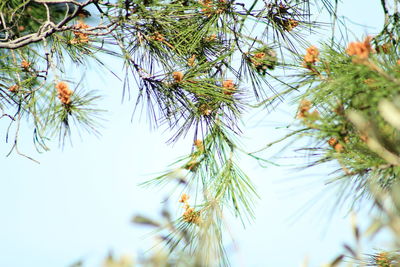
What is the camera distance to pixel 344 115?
62 cm

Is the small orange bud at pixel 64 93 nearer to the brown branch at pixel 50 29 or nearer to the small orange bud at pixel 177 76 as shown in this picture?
the brown branch at pixel 50 29

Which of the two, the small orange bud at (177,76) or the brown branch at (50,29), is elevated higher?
the brown branch at (50,29)

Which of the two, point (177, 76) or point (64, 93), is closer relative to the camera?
point (64, 93)

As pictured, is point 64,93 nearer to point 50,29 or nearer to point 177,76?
point 50,29

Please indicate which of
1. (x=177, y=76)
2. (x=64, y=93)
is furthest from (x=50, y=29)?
(x=177, y=76)

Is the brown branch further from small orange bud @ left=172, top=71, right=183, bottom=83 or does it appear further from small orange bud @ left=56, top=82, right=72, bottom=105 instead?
small orange bud @ left=172, top=71, right=183, bottom=83

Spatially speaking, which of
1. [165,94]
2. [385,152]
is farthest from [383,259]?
[165,94]

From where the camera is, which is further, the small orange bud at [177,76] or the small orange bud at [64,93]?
the small orange bud at [177,76]

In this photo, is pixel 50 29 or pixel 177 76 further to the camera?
pixel 177 76

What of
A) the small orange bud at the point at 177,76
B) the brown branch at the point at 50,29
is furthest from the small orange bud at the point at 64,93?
the small orange bud at the point at 177,76

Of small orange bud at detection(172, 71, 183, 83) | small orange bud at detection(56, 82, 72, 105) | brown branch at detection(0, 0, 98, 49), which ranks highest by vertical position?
brown branch at detection(0, 0, 98, 49)

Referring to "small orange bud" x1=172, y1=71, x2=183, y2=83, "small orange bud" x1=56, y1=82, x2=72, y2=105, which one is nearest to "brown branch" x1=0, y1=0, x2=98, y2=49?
"small orange bud" x1=56, y1=82, x2=72, y2=105

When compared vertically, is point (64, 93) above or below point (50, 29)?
below

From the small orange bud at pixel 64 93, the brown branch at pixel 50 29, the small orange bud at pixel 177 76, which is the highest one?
the brown branch at pixel 50 29
